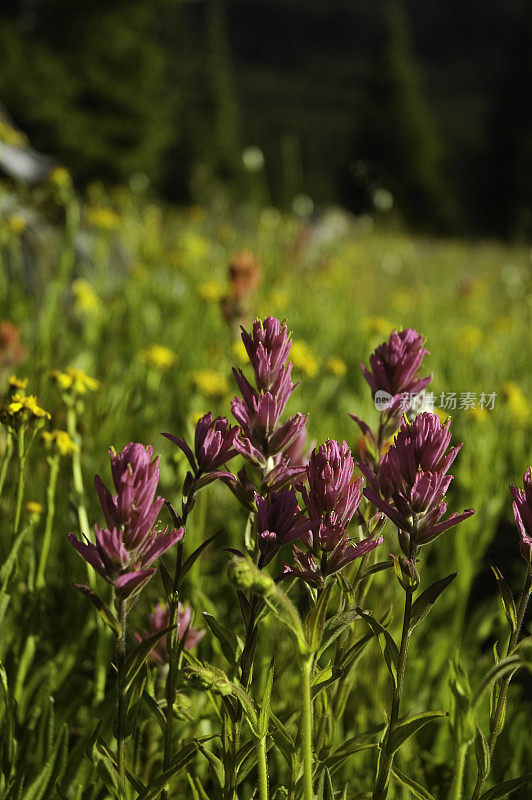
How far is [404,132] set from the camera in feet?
73.2

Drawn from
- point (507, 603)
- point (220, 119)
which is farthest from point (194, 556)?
point (220, 119)

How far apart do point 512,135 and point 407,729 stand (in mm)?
23353

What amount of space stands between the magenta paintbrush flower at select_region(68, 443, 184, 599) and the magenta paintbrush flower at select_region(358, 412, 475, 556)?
17cm

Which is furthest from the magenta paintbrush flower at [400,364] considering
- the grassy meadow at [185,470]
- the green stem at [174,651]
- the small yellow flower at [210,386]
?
the small yellow flower at [210,386]

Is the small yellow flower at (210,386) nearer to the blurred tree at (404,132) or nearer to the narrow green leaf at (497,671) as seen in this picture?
the narrow green leaf at (497,671)

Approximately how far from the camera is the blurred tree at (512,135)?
20.4 meters

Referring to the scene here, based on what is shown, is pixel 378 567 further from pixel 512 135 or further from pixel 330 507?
pixel 512 135

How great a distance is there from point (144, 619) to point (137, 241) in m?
2.81

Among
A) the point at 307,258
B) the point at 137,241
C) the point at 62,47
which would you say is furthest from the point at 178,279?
the point at 62,47

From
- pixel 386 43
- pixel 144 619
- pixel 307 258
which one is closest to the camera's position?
pixel 144 619

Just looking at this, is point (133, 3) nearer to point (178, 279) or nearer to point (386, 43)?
point (386, 43)

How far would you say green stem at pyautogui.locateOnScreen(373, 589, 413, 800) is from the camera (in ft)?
1.84

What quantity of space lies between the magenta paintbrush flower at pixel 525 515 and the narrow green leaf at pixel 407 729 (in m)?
0.15

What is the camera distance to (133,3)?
50.3 feet
